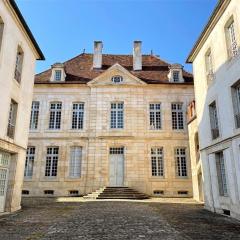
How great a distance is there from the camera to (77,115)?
19016mm

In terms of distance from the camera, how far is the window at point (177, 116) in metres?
18.8

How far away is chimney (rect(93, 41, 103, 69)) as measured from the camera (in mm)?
21156

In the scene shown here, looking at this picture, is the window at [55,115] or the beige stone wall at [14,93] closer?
the beige stone wall at [14,93]

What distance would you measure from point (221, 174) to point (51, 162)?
11984 millimetres

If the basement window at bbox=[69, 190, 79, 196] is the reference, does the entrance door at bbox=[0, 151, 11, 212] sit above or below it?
above

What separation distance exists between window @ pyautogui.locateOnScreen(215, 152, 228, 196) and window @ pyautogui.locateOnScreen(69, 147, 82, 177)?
34.2ft

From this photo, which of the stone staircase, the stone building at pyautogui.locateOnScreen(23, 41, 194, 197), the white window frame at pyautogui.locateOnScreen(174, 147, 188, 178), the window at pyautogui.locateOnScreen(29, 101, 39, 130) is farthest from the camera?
the window at pyautogui.locateOnScreen(29, 101, 39, 130)

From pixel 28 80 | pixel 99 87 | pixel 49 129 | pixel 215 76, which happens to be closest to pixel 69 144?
pixel 49 129

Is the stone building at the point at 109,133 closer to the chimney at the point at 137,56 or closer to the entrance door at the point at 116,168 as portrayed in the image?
the entrance door at the point at 116,168

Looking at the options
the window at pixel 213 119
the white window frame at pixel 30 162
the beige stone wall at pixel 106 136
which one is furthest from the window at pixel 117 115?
the window at pixel 213 119

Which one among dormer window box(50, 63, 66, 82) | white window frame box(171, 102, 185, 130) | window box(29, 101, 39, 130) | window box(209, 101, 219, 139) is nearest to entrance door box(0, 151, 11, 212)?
window box(209, 101, 219, 139)

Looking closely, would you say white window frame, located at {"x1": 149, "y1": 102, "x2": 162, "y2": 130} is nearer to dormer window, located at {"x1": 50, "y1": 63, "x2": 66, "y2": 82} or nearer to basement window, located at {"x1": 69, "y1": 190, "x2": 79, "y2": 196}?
basement window, located at {"x1": 69, "y1": 190, "x2": 79, "y2": 196}

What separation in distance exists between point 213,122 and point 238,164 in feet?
9.01

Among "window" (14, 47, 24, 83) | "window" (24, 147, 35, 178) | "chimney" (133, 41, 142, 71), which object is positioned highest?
"chimney" (133, 41, 142, 71)
